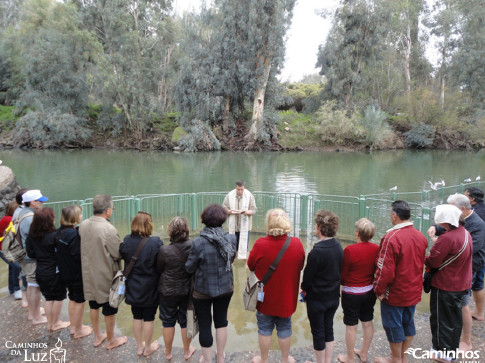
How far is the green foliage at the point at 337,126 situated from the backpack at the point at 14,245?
123ft

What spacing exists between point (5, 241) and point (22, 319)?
3.97 ft

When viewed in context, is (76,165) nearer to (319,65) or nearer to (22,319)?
(22,319)

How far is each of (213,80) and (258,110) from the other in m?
5.83

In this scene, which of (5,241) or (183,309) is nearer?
(183,309)

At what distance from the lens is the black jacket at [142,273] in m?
3.60

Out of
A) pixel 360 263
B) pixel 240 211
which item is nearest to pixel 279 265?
pixel 360 263

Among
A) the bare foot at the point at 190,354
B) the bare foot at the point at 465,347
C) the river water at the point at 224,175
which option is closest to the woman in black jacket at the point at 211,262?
the bare foot at the point at 190,354

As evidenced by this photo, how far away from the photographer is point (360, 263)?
354 cm

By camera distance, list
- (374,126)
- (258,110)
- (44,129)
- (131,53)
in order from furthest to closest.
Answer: (374,126) < (131,53) < (258,110) < (44,129)

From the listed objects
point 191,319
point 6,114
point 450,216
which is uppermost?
point 6,114

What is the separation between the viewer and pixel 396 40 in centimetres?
4916

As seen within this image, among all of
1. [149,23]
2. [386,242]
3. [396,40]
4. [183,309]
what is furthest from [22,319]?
[396,40]

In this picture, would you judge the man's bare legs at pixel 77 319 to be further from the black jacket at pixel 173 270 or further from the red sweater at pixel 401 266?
the red sweater at pixel 401 266

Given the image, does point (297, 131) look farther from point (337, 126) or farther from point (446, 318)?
point (446, 318)
